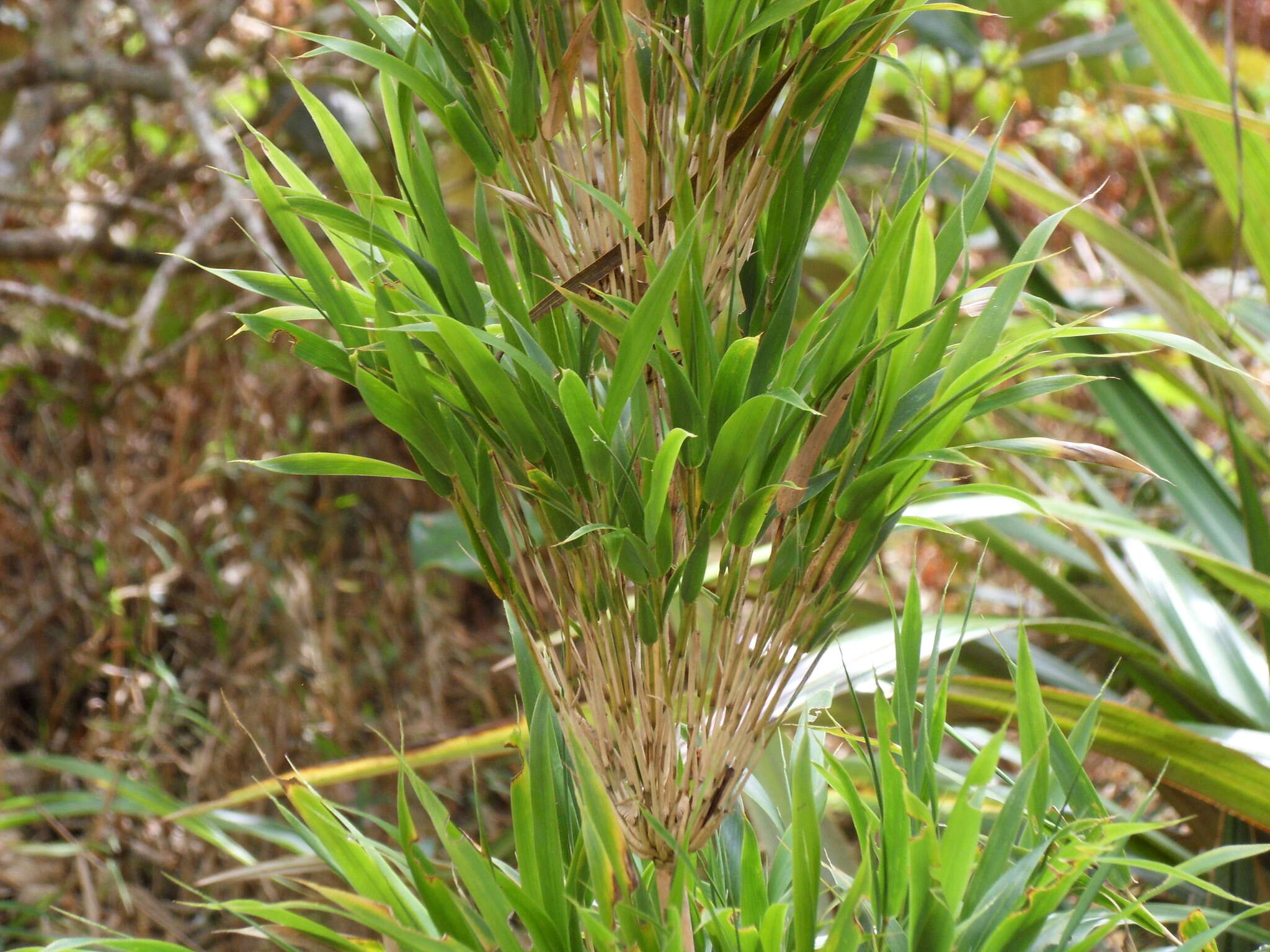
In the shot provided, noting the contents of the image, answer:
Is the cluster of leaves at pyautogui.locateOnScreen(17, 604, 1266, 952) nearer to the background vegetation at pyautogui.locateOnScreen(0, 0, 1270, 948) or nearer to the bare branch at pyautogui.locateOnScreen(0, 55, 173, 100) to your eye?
the background vegetation at pyautogui.locateOnScreen(0, 0, 1270, 948)

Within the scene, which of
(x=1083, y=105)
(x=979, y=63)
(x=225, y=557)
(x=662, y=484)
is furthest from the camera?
(x=1083, y=105)

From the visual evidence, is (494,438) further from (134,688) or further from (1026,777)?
(134,688)

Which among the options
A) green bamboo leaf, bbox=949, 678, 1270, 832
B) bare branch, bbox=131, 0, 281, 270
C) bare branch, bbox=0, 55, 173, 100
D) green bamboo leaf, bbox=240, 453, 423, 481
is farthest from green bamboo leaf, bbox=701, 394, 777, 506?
bare branch, bbox=0, 55, 173, 100

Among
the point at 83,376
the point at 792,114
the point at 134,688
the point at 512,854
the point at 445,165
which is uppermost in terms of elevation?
the point at 792,114

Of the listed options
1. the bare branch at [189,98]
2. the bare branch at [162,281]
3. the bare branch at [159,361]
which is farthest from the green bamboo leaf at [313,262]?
the bare branch at [159,361]

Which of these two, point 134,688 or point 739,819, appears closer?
point 739,819

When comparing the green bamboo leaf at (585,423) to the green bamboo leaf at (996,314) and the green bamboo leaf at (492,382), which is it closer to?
the green bamboo leaf at (492,382)

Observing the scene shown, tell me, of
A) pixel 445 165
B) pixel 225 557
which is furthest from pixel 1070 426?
pixel 225 557

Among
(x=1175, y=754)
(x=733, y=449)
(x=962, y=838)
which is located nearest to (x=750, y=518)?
(x=733, y=449)
